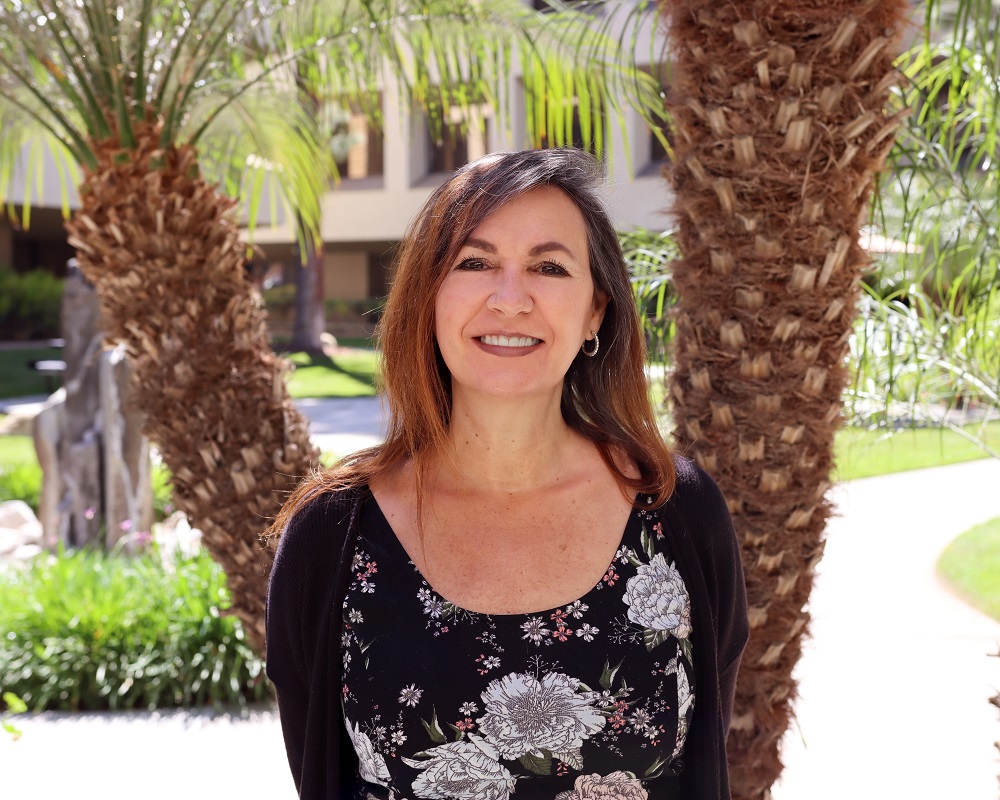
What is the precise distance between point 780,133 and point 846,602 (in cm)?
560

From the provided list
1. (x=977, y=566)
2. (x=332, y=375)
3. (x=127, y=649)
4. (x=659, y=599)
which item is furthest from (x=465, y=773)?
(x=332, y=375)

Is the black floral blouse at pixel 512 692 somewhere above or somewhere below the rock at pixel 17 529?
above

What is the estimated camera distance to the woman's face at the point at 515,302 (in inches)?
79.7

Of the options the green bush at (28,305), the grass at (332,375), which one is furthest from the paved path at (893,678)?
the green bush at (28,305)

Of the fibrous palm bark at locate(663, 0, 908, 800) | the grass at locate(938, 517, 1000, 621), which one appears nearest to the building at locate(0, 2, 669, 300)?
the grass at locate(938, 517, 1000, 621)

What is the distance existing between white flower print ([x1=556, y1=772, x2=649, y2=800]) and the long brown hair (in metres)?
0.55

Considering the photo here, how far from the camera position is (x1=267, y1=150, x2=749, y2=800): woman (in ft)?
6.36

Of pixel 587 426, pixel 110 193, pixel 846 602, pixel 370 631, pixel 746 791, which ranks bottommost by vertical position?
pixel 846 602

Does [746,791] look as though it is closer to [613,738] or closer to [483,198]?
[613,738]

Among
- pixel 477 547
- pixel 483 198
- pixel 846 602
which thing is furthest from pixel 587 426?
pixel 846 602

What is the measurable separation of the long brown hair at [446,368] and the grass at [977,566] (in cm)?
588

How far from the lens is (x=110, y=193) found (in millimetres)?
4023

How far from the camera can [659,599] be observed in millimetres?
2043

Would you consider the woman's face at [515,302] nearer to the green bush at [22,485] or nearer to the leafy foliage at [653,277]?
the leafy foliage at [653,277]
